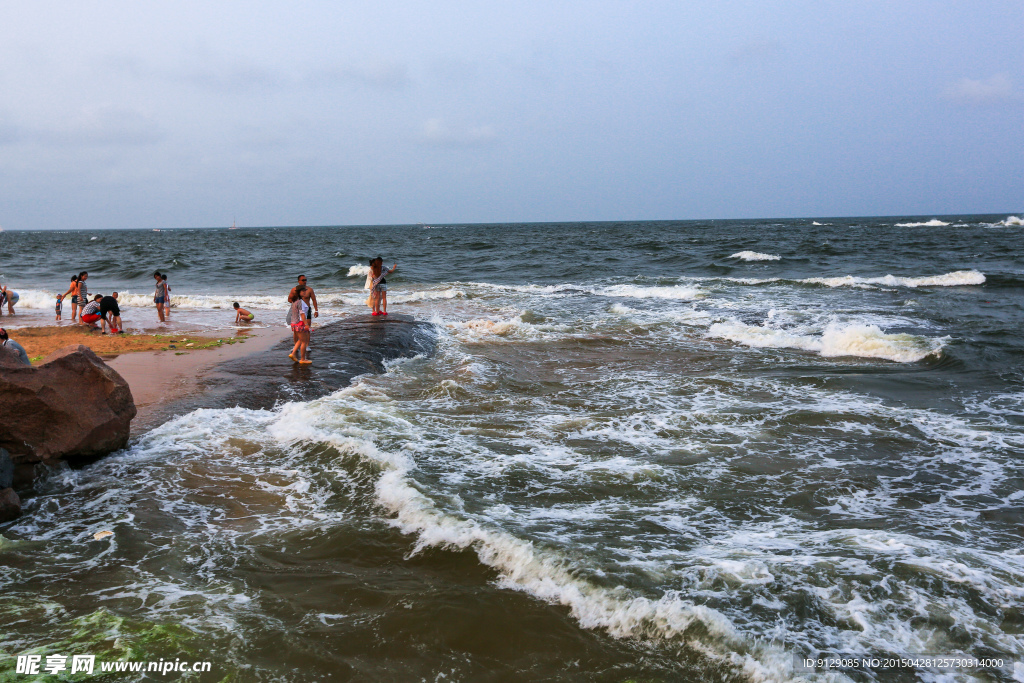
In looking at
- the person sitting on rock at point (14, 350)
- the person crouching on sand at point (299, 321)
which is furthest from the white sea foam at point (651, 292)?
the person sitting on rock at point (14, 350)

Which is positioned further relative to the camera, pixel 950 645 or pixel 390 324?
pixel 390 324

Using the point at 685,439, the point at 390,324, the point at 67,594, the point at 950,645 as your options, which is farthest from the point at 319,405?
the point at 950,645

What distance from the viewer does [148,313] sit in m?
20.7

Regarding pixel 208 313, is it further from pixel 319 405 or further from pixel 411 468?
pixel 411 468

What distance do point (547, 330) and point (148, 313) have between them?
13898mm

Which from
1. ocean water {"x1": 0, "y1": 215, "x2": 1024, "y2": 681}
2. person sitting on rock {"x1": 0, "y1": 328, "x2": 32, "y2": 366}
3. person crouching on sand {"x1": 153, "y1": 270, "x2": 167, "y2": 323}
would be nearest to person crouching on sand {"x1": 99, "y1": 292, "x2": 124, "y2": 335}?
person crouching on sand {"x1": 153, "y1": 270, "x2": 167, "y2": 323}

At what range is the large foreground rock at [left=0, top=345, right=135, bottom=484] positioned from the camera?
652 cm

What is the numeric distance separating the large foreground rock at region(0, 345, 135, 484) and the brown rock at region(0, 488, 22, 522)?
670 millimetres

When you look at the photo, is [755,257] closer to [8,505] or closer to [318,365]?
[318,365]

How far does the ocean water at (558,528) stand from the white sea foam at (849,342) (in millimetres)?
640

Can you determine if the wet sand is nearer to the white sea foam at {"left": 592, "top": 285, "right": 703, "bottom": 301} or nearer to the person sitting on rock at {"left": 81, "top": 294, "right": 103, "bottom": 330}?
the person sitting on rock at {"left": 81, "top": 294, "right": 103, "bottom": 330}

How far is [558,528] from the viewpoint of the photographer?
5684mm

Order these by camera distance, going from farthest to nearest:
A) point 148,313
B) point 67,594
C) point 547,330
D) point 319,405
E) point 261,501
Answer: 1. point 148,313
2. point 547,330
3. point 319,405
4. point 261,501
5. point 67,594

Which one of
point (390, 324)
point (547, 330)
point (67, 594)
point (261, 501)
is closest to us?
point (67, 594)
